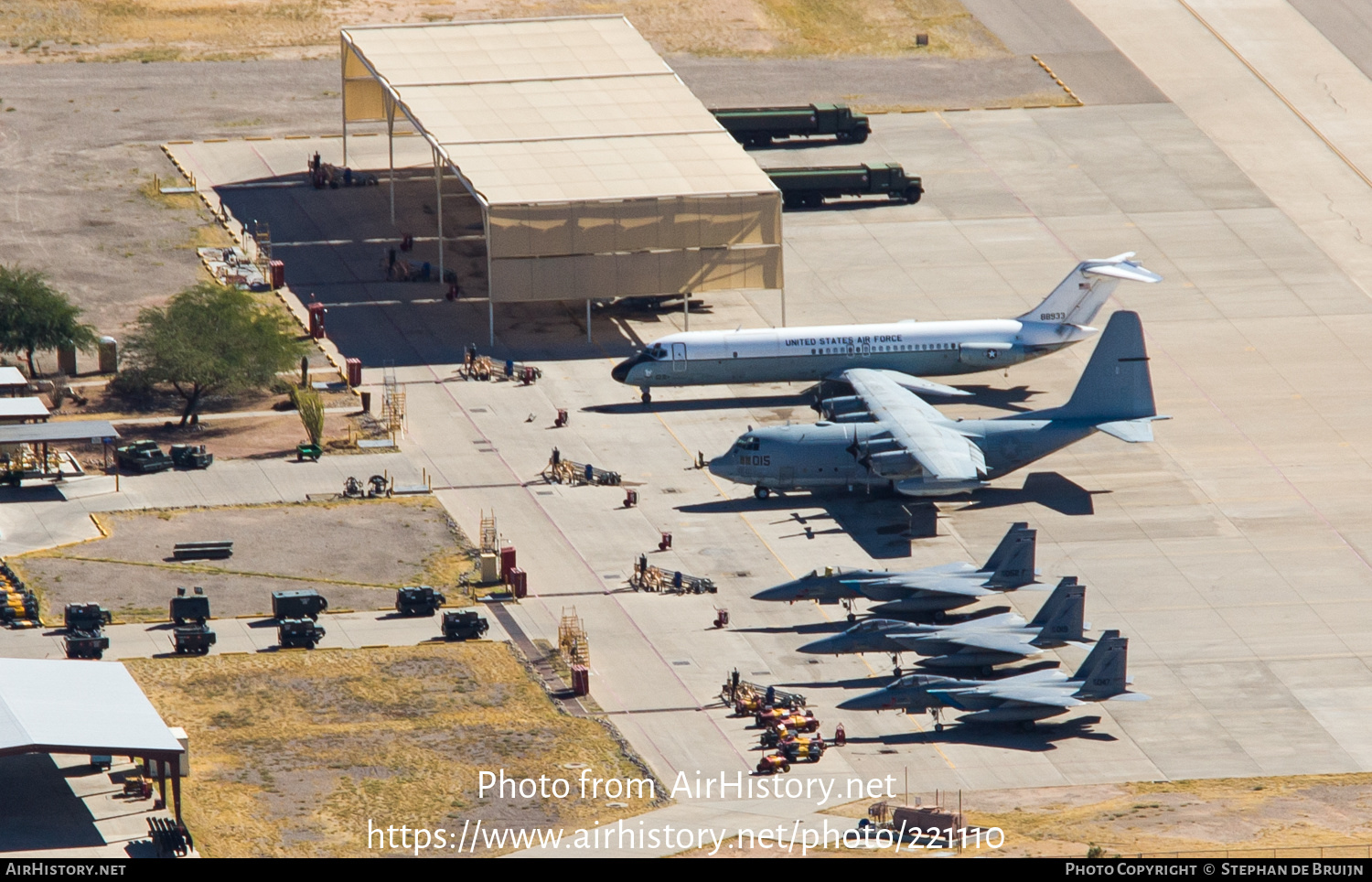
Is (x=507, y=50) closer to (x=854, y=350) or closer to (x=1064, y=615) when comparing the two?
(x=854, y=350)

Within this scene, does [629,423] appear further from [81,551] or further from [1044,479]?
[81,551]

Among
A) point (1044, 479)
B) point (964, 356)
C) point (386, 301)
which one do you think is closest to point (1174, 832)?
point (1044, 479)

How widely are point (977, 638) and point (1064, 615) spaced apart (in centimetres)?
348

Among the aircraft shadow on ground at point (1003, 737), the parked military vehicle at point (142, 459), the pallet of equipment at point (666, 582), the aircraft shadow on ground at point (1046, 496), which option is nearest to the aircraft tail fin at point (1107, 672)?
the aircraft shadow on ground at point (1003, 737)

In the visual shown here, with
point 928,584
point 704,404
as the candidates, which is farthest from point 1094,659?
point 704,404

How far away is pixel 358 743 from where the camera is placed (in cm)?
8875

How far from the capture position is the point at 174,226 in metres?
Result: 147

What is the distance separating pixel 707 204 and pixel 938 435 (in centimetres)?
2477

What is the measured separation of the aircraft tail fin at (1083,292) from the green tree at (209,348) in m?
36.6

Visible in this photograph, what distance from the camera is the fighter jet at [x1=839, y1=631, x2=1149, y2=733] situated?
90.8m

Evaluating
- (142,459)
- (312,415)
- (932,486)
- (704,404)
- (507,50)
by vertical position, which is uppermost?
(507,50)

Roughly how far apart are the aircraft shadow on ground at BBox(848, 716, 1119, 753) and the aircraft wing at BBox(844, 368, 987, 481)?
1749cm

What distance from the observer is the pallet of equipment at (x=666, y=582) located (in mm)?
102625

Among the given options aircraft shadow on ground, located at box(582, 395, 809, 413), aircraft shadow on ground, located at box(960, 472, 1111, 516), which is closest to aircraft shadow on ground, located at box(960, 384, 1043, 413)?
aircraft shadow on ground, located at box(582, 395, 809, 413)
